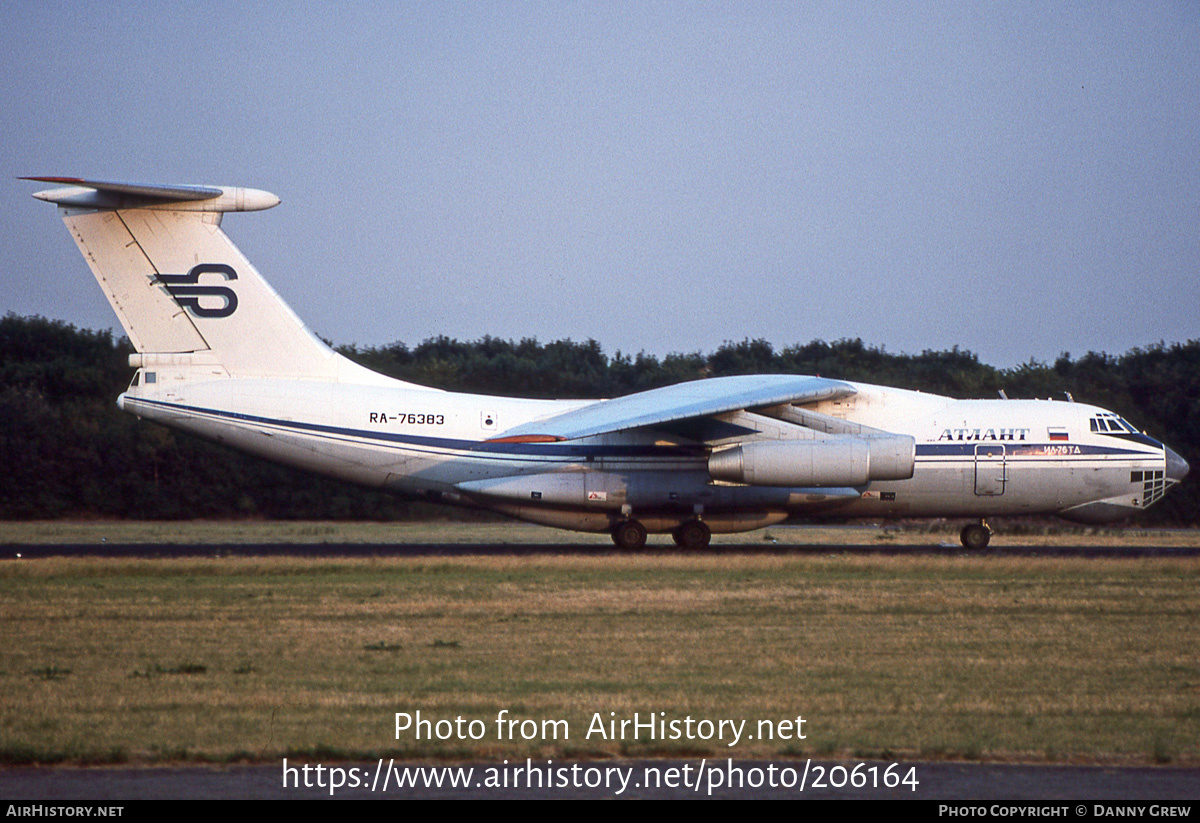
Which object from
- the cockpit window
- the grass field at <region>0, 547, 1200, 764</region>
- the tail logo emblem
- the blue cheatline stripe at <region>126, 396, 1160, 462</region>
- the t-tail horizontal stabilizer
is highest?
the t-tail horizontal stabilizer

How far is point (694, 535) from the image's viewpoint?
68.4ft

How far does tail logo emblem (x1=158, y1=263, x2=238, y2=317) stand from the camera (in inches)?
779

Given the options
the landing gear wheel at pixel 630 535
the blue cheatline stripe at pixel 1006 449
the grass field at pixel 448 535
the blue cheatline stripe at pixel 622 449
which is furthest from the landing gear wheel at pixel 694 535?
the blue cheatline stripe at pixel 1006 449

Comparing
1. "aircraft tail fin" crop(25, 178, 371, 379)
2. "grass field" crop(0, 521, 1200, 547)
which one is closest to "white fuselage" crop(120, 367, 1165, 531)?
"aircraft tail fin" crop(25, 178, 371, 379)

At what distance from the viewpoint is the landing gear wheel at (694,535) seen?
20828mm

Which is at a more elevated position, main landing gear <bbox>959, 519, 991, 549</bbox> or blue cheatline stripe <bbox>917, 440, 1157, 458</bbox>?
blue cheatline stripe <bbox>917, 440, 1157, 458</bbox>

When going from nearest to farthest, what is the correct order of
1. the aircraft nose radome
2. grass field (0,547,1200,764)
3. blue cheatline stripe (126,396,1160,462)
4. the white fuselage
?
grass field (0,547,1200,764), the white fuselage, blue cheatline stripe (126,396,1160,462), the aircraft nose radome

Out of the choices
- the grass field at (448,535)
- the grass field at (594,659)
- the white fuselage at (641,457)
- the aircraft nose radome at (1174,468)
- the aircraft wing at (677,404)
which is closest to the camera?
the grass field at (594,659)

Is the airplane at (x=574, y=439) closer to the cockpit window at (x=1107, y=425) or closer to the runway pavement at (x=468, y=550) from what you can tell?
the cockpit window at (x=1107, y=425)

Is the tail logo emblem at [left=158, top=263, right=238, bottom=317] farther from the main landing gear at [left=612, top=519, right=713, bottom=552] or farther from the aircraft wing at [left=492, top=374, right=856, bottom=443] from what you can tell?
the main landing gear at [left=612, top=519, right=713, bottom=552]

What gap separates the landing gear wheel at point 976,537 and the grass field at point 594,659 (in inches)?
188

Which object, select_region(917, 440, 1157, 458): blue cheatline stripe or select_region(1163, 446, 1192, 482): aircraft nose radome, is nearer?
select_region(917, 440, 1157, 458): blue cheatline stripe

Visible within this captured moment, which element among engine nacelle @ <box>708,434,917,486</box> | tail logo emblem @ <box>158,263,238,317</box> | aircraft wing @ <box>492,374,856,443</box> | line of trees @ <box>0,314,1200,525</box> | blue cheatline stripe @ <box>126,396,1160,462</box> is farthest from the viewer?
line of trees @ <box>0,314,1200,525</box>

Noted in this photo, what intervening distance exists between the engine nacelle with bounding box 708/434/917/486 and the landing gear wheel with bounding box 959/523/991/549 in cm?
285
